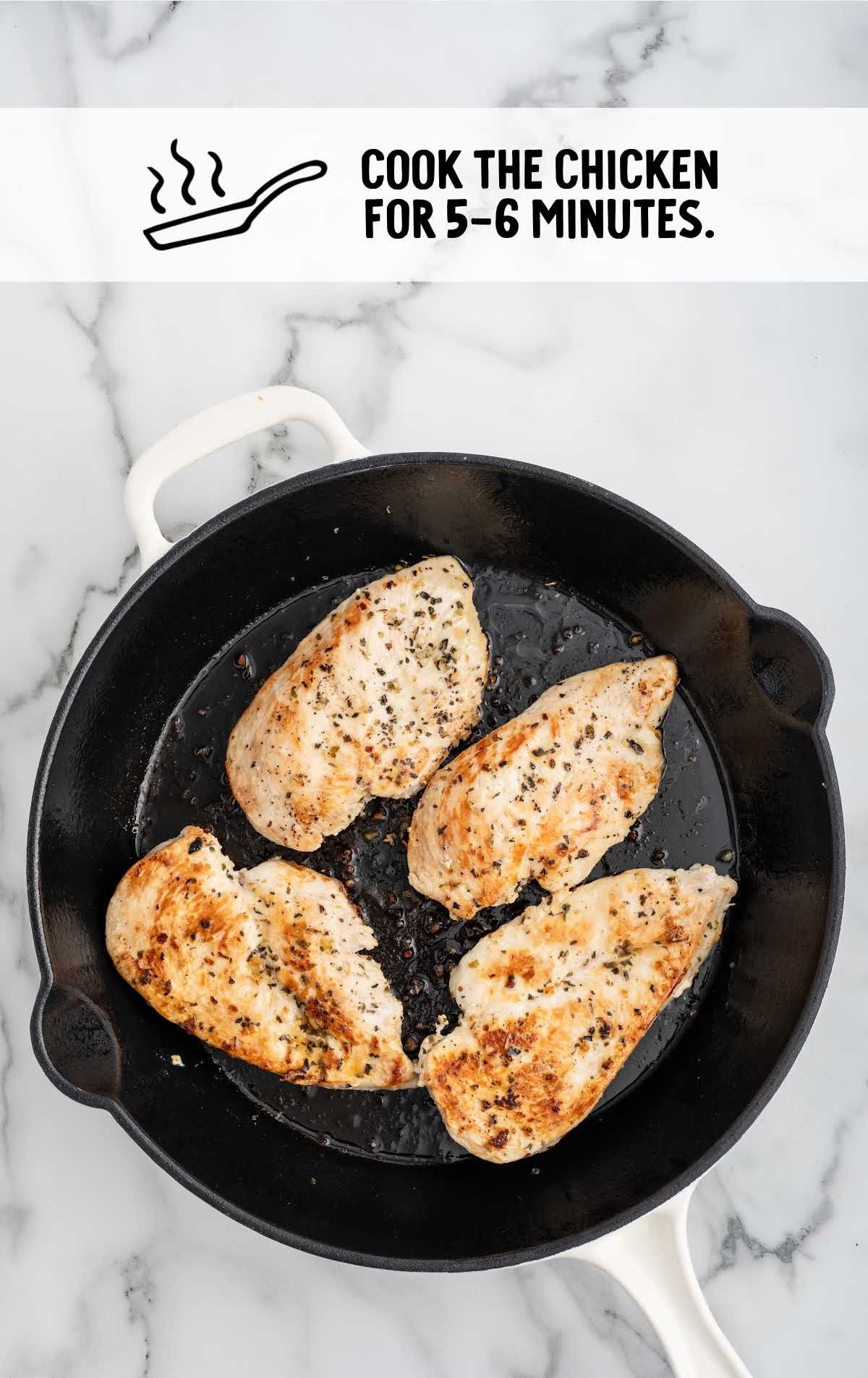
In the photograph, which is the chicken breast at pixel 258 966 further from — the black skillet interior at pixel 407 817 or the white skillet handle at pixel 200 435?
the white skillet handle at pixel 200 435

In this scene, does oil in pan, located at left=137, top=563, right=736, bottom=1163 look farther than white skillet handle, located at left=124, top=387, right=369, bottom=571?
Yes

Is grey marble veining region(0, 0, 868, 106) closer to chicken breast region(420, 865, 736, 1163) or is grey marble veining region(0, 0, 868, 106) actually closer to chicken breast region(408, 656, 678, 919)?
chicken breast region(408, 656, 678, 919)

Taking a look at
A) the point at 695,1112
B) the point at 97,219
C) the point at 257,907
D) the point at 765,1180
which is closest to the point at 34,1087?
the point at 257,907

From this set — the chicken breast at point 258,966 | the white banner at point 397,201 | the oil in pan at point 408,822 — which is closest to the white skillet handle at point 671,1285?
the oil in pan at point 408,822

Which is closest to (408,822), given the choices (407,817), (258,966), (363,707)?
(407,817)

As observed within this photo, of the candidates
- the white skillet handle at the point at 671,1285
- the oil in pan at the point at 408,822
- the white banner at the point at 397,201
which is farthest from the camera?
the white banner at the point at 397,201

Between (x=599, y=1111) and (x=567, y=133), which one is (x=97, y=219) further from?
(x=599, y=1111)

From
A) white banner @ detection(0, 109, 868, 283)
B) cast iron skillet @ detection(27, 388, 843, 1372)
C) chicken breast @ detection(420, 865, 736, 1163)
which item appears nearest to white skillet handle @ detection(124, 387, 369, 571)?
cast iron skillet @ detection(27, 388, 843, 1372)
